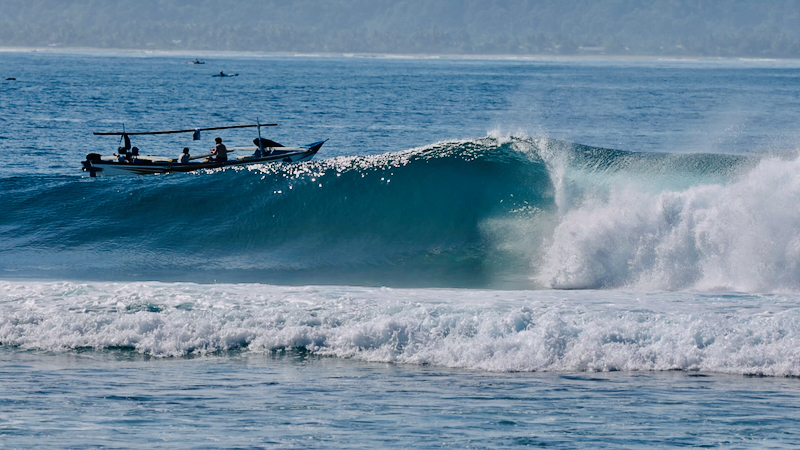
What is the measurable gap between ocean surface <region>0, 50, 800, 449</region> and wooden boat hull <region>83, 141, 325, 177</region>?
4039mm

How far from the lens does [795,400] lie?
10.1 m

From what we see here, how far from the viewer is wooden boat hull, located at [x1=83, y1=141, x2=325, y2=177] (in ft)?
89.6

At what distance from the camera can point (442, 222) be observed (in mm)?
20219

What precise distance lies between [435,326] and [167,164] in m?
16.8

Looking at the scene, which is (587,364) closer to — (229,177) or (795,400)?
(795,400)

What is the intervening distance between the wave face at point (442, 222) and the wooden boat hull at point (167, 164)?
369 centimetres

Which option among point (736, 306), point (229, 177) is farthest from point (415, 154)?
point (736, 306)

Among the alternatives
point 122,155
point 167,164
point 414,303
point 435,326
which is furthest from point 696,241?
point 122,155

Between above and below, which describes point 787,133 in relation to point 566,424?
above

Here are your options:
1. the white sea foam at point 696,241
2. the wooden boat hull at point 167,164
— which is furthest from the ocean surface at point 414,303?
the wooden boat hull at point 167,164

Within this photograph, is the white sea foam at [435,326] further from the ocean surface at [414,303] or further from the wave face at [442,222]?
the wave face at [442,222]

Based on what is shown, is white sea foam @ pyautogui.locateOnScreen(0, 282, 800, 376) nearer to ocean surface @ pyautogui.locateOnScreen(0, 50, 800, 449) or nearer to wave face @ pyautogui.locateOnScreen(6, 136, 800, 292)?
ocean surface @ pyautogui.locateOnScreen(0, 50, 800, 449)

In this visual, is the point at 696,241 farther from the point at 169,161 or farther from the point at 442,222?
the point at 169,161

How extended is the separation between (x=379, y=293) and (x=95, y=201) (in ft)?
33.0
